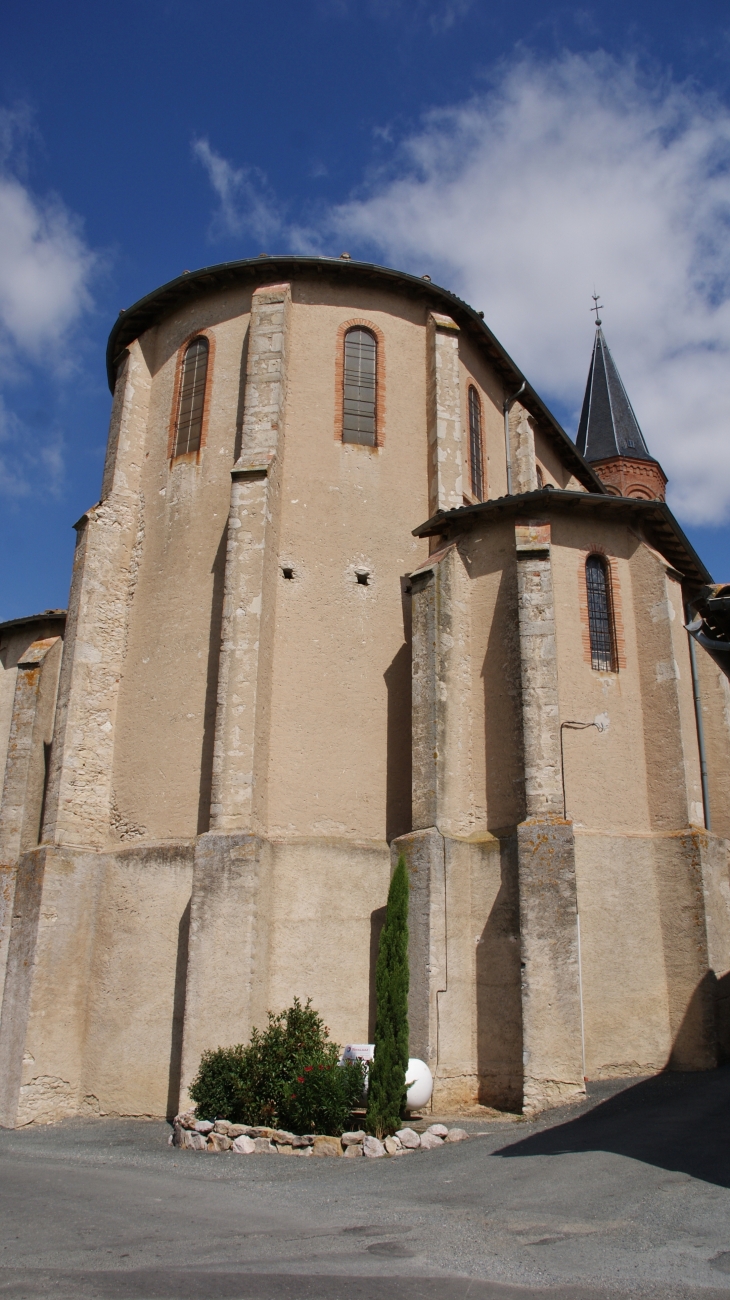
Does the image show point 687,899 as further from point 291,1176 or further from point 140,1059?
point 140,1059

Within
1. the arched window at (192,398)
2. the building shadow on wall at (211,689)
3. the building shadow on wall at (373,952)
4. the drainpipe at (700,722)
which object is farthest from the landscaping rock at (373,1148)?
the arched window at (192,398)

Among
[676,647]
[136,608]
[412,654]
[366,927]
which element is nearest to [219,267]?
[136,608]

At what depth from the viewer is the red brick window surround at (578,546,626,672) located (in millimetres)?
15820

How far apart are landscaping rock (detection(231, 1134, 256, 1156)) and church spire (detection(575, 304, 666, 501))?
29.7 m

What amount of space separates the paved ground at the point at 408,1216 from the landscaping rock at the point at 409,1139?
0.36 meters

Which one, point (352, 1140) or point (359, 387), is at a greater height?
point (359, 387)

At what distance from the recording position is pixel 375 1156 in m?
11.1

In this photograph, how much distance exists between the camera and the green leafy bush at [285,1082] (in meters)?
11.8

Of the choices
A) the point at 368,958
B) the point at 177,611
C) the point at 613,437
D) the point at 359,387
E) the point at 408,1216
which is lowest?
the point at 408,1216

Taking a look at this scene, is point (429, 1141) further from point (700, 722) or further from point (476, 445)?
point (476, 445)

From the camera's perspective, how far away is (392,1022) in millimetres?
12445

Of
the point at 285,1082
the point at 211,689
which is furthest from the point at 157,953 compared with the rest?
the point at 211,689

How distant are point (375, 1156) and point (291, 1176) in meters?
1.35

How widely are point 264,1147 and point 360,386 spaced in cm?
1249
